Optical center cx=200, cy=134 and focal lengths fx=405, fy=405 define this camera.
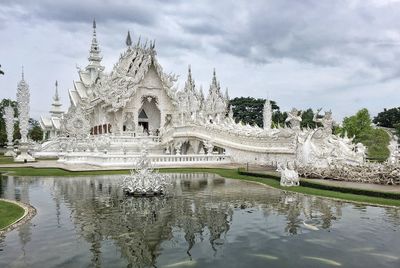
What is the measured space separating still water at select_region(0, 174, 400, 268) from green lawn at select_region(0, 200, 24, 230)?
0.56 m

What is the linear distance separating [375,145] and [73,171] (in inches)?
1037

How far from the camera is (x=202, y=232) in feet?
31.6

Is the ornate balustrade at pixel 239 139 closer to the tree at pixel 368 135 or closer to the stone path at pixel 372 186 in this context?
the tree at pixel 368 135

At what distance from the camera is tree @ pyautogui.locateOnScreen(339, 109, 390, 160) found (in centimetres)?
3519

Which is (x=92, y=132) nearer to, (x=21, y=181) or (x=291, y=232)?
(x=21, y=181)

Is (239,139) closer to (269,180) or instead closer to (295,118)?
(295,118)

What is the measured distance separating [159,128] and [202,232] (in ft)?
120

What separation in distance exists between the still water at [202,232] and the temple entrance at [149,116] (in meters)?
33.1

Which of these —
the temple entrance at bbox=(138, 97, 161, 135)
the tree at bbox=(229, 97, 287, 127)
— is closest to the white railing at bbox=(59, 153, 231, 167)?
the temple entrance at bbox=(138, 97, 161, 135)

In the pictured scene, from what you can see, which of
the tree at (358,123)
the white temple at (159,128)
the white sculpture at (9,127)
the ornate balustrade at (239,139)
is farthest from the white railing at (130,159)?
the tree at (358,123)

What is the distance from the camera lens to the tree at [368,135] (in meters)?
35.2

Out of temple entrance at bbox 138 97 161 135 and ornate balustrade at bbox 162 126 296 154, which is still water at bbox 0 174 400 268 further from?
temple entrance at bbox 138 97 161 135

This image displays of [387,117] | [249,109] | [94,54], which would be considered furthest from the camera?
[249,109]

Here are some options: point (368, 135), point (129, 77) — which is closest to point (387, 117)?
point (368, 135)
